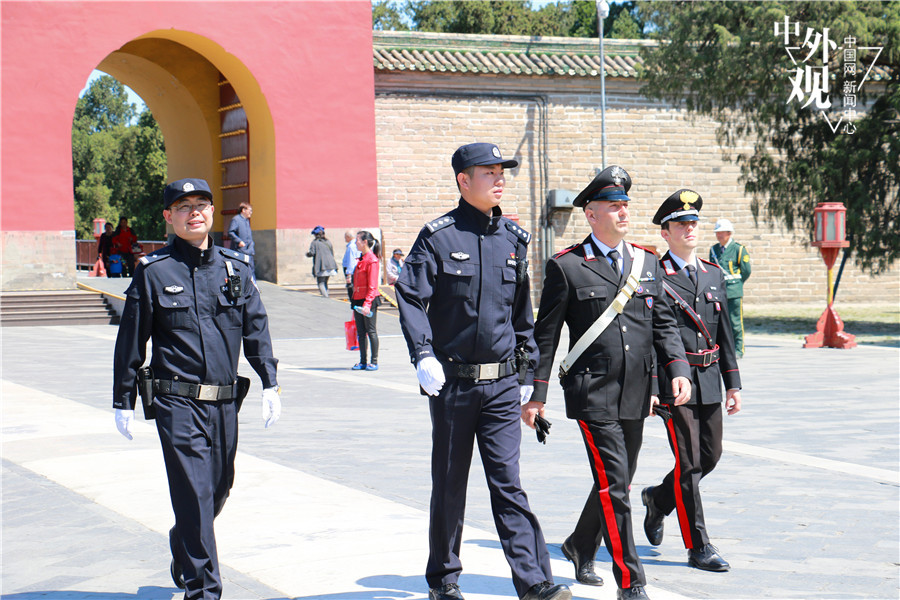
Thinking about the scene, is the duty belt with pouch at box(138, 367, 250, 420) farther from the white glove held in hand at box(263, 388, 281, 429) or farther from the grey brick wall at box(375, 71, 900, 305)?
the grey brick wall at box(375, 71, 900, 305)

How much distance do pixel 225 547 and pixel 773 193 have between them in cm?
1806

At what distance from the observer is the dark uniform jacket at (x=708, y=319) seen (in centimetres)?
540

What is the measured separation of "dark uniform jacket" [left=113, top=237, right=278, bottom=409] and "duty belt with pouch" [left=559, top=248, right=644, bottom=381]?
1.44 m

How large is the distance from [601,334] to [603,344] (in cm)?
4

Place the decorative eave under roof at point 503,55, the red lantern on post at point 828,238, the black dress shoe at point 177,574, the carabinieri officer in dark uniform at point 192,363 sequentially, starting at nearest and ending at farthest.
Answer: the carabinieri officer in dark uniform at point 192,363, the black dress shoe at point 177,574, the red lantern on post at point 828,238, the decorative eave under roof at point 503,55

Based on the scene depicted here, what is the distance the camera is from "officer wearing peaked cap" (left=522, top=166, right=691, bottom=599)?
467 centimetres

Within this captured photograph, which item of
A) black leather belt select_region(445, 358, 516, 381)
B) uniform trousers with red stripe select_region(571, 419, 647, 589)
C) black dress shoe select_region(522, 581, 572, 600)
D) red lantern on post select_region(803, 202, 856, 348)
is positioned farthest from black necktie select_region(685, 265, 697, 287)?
red lantern on post select_region(803, 202, 856, 348)

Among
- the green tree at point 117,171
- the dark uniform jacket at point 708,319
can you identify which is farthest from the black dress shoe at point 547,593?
the green tree at point 117,171

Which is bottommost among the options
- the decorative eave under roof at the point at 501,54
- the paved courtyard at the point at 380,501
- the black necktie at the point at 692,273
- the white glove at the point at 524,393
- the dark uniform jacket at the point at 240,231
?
the paved courtyard at the point at 380,501

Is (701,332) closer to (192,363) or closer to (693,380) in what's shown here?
(693,380)

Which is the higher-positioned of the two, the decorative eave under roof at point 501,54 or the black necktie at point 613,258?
the decorative eave under roof at point 501,54

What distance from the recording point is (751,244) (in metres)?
28.0

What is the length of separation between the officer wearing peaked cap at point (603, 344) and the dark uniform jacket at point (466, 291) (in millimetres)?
196

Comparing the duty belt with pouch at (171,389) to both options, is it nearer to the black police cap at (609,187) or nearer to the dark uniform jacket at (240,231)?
the black police cap at (609,187)
